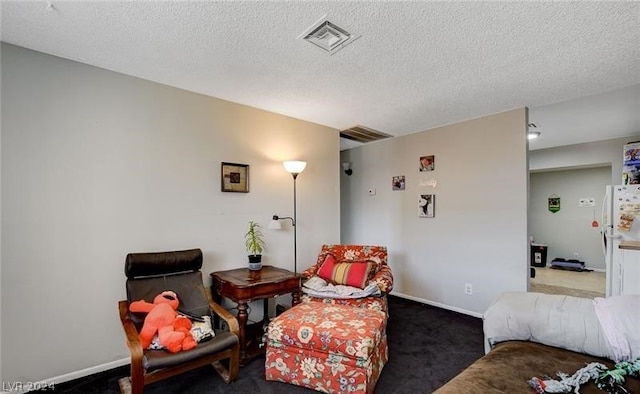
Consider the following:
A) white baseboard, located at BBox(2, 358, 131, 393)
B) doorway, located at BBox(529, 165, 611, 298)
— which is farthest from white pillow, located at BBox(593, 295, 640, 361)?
doorway, located at BBox(529, 165, 611, 298)

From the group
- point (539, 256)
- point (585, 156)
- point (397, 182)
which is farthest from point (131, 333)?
point (539, 256)

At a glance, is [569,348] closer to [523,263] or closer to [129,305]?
[523,263]

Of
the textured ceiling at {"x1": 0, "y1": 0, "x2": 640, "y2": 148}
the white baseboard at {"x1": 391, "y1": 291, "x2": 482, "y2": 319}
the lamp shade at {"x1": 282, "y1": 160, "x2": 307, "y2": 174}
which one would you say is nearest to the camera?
the textured ceiling at {"x1": 0, "y1": 0, "x2": 640, "y2": 148}

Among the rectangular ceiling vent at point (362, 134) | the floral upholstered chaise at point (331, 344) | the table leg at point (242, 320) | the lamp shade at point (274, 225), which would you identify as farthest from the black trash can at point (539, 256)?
the table leg at point (242, 320)

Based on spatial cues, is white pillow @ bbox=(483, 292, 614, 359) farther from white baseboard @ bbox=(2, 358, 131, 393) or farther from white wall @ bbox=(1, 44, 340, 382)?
white baseboard @ bbox=(2, 358, 131, 393)

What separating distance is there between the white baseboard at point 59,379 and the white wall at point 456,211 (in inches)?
132

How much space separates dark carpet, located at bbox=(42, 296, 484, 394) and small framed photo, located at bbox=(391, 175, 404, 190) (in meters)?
1.79

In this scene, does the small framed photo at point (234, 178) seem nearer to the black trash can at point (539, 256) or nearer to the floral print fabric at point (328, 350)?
the floral print fabric at point (328, 350)

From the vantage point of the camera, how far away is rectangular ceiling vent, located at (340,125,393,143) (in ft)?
13.0

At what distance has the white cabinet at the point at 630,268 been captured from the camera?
10.6 feet

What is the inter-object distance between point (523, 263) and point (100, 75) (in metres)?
4.23

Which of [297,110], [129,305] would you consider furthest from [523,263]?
[129,305]

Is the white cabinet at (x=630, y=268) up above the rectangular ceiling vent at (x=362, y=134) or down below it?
below

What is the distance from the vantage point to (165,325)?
1.96 metres
